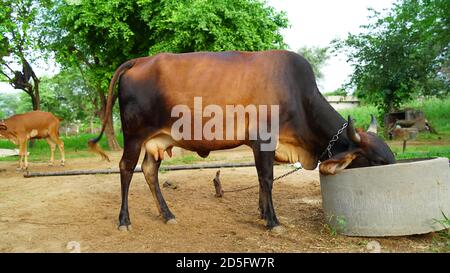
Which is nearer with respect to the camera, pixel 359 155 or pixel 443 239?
pixel 443 239

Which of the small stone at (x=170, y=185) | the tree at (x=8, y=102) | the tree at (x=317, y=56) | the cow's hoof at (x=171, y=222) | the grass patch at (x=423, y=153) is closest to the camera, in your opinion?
the cow's hoof at (x=171, y=222)

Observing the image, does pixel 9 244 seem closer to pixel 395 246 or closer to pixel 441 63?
pixel 395 246

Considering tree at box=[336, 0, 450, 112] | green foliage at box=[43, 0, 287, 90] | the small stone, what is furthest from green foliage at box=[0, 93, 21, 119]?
the small stone

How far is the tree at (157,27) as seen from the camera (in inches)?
513

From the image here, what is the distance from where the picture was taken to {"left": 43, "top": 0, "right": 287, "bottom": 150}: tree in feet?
42.8

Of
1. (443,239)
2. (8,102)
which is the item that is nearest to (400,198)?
(443,239)

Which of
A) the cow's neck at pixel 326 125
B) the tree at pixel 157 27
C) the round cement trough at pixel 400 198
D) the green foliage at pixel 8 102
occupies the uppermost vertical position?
the tree at pixel 157 27

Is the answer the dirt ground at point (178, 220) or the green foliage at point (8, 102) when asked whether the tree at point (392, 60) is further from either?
the green foliage at point (8, 102)

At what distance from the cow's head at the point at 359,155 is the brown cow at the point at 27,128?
8.87 metres

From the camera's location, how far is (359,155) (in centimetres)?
453

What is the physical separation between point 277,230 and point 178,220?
1288 mm

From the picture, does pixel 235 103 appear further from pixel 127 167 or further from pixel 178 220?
pixel 178 220

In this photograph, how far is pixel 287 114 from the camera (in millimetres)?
4719

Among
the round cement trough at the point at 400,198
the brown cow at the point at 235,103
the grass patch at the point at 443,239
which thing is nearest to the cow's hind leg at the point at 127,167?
the brown cow at the point at 235,103
